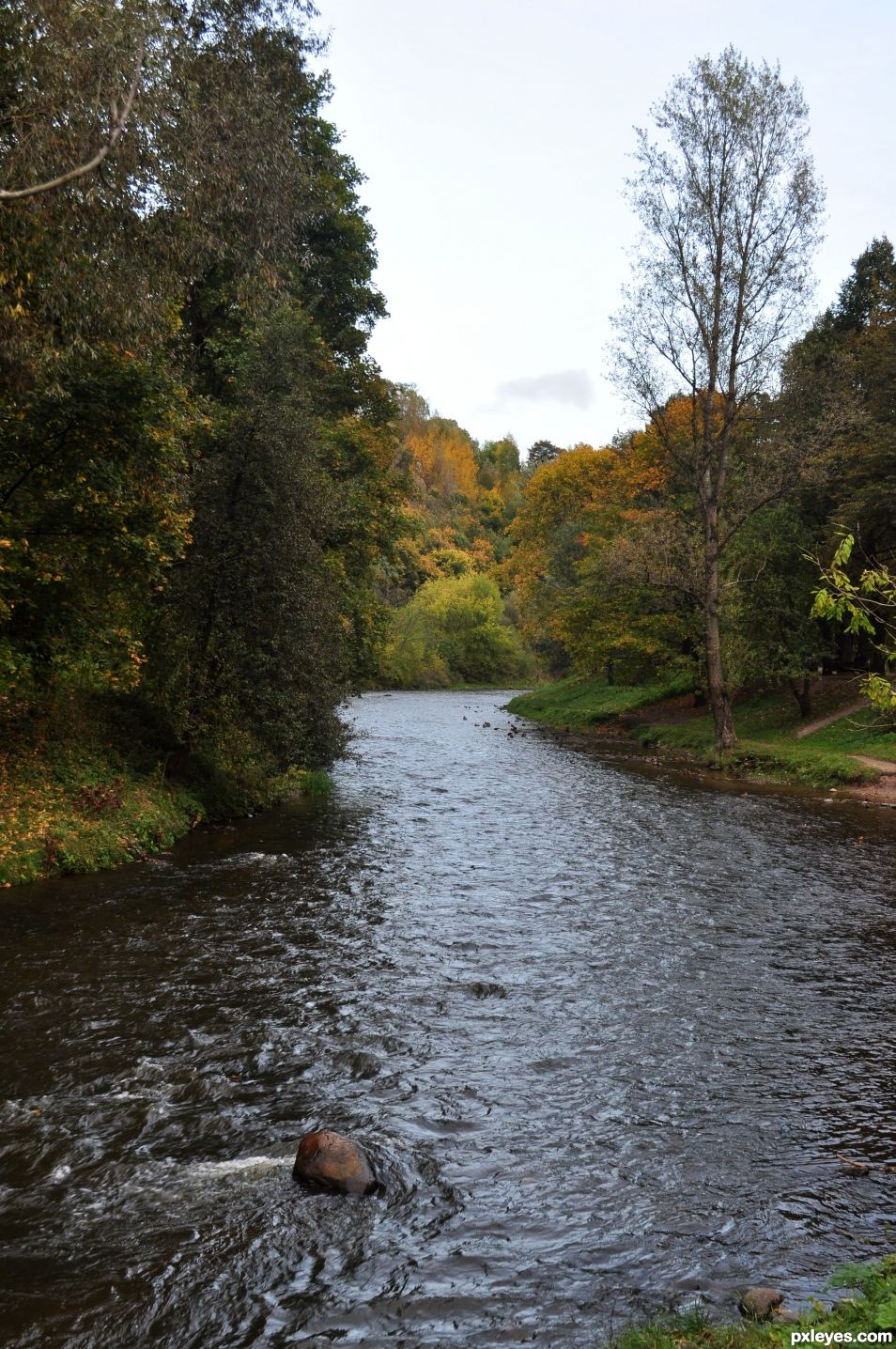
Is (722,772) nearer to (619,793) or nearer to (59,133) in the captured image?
(619,793)

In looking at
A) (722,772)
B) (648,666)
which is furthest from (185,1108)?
(648,666)

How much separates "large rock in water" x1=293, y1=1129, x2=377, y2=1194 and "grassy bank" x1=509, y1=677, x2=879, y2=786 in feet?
44.8

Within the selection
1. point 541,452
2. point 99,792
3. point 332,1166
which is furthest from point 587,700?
point 541,452

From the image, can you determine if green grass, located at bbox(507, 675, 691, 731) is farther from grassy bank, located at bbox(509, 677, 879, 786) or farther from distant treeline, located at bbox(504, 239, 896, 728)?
distant treeline, located at bbox(504, 239, 896, 728)

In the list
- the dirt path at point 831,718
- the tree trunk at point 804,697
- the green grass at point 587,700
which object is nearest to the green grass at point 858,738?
A: the dirt path at point 831,718

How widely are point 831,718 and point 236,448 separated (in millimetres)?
24487

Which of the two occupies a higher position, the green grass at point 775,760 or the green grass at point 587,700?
the green grass at point 587,700

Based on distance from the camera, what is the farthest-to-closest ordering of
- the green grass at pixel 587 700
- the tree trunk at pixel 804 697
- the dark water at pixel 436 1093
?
1. the green grass at pixel 587 700
2. the tree trunk at pixel 804 697
3. the dark water at pixel 436 1093
